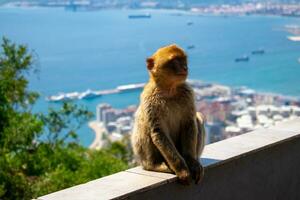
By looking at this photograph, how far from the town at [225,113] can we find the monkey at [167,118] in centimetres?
1196

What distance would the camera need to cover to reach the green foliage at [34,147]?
7.60 meters

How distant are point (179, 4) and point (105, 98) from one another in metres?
21.9

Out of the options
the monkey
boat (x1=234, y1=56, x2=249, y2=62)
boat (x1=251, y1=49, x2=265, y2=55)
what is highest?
the monkey

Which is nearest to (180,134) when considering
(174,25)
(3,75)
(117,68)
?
(3,75)

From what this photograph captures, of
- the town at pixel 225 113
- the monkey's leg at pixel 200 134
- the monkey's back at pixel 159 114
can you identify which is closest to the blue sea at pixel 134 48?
the town at pixel 225 113

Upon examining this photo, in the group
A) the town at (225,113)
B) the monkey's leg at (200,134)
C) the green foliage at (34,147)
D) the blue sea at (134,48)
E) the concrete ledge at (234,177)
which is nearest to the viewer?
the concrete ledge at (234,177)

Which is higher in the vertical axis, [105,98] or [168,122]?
[168,122]

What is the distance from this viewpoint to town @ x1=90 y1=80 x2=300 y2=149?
1775cm

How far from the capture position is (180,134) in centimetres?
333

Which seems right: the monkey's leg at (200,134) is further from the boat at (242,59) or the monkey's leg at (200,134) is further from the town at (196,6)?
the boat at (242,59)

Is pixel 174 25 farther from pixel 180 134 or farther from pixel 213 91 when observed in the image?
pixel 180 134

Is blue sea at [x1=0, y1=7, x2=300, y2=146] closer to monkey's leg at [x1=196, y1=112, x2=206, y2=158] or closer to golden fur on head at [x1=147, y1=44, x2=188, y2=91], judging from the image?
monkey's leg at [x1=196, y1=112, x2=206, y2=158]

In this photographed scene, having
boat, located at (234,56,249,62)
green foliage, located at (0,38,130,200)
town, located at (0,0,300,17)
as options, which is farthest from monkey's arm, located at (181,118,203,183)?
boat, located at (234,56,249,62)

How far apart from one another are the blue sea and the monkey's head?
22186 millimetres
